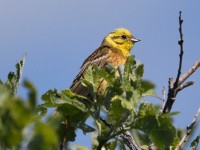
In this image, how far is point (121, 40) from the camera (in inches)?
340

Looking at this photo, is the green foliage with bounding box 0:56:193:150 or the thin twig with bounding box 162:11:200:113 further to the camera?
the thin twig with bounding box 162:11:200:113

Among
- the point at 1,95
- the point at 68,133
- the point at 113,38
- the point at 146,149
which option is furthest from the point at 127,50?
the point at 1,95

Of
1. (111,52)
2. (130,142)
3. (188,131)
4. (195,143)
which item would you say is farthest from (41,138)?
(111,52)

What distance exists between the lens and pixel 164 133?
5.16ft

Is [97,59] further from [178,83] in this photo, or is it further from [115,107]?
[115,107]

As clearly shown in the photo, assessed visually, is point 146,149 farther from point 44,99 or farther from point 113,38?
point 113,38

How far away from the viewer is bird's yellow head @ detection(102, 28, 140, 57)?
839 cm

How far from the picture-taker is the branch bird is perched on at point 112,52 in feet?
22.9

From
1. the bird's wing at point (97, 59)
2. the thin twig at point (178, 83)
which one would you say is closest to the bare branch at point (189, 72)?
the thin twig at point (178, 83)

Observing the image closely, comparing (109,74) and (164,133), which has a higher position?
(109,74)

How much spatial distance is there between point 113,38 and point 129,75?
714cm

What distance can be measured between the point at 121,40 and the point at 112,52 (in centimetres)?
91

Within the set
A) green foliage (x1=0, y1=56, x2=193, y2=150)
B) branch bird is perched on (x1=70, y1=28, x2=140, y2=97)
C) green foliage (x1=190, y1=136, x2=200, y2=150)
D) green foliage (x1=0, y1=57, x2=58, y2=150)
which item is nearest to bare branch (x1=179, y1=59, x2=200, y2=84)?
green foliage (x1=190, y1=136, x2=200, y2=150)

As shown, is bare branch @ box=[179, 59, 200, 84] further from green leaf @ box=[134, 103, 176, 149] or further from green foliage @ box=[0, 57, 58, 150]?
green foliage @ box=[0, 57, 58, 150]
